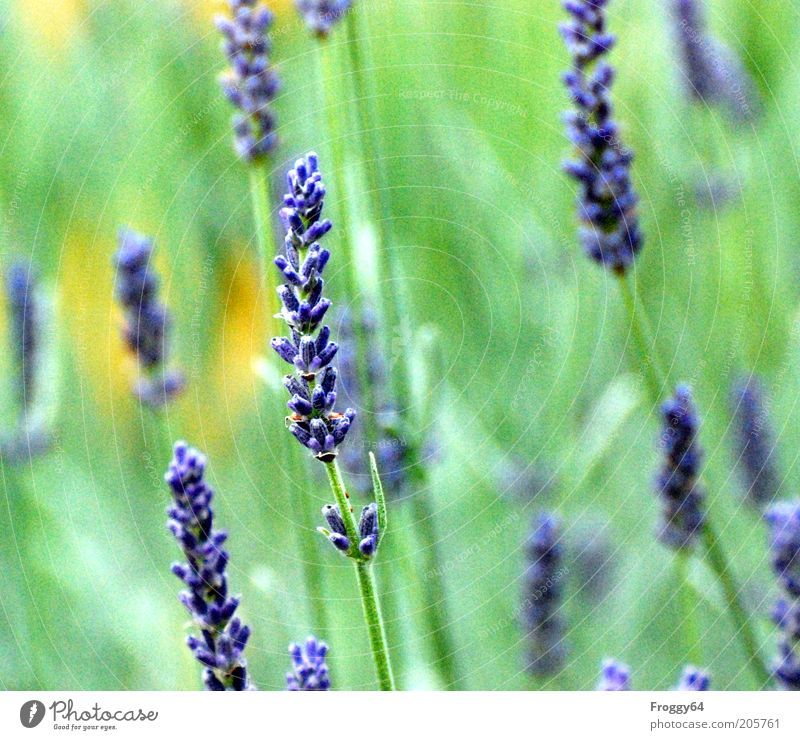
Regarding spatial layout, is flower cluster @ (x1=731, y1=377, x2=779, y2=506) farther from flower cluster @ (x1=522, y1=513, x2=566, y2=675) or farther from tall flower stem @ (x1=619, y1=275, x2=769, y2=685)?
flower cluster @ (x1=522, y1=513, x2=566, y2=675)

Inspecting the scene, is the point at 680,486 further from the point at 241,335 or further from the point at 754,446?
the point at 241,335

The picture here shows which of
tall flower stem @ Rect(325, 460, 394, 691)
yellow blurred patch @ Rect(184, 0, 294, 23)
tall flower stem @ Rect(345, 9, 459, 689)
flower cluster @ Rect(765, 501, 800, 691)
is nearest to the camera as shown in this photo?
tall flower stem @ Rect(325, 460, 394, 691)

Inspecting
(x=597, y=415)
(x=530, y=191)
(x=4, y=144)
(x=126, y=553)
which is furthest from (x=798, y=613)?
(x=4, y=144)

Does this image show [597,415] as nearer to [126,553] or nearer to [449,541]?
[449,541]

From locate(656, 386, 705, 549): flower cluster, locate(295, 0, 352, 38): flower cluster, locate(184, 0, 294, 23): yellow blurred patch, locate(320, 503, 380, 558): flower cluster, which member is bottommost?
locate(656, 386, 705, 549): flower cluster

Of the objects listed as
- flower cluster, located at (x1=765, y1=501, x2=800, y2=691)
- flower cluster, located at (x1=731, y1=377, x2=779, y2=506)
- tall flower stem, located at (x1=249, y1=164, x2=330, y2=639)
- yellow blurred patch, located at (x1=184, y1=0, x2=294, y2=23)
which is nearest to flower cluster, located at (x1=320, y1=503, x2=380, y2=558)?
tall flower stem, located at (x1=249, y1=164, x2=330, y2=639)

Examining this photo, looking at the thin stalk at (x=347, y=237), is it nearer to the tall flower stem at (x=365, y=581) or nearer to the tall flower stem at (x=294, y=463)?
the tall flower stem at (x=294, y=463)
